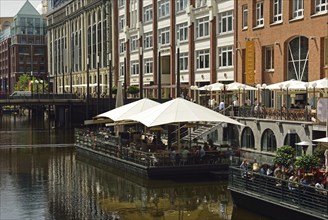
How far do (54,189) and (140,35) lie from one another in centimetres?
5659

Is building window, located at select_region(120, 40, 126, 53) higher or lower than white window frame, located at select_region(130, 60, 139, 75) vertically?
higher

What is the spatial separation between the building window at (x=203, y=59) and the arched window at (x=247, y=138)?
1880cm

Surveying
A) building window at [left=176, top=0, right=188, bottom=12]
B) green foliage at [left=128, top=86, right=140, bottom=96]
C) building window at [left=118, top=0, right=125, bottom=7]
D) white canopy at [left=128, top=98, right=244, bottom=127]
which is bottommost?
white canopy at [left=128, top=98, right=244, bottom=127]

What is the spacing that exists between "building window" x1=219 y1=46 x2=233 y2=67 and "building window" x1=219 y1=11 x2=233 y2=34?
6.16 ft

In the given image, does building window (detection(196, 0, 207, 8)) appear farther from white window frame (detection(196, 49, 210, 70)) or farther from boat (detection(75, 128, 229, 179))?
boat (detection(75, 128, 229, 179))

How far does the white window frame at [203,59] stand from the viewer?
68000mm

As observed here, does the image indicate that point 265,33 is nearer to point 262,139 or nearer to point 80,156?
point 262,139

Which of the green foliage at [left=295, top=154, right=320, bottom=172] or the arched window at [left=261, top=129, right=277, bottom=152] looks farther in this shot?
the arched window at [left=261, top=129, right=277, bottom=152]

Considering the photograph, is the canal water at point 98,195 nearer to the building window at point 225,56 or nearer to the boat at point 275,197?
the boat at point 275,197

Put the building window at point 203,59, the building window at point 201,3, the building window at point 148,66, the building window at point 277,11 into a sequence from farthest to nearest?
the building window at point 148,66 → the building window at point 201,3 → the building window at point 203,59 → the building window at point 277,11

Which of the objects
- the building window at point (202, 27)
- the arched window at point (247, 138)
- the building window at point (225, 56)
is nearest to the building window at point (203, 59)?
the building window at point (202, 27)

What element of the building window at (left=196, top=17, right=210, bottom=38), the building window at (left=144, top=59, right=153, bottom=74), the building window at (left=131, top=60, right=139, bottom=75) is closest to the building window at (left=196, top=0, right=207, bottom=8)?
the building window at (left=196, top=17, right=210, bottom=38)

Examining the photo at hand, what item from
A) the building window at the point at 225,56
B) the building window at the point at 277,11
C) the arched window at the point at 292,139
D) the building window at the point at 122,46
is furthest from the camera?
the building window at the point at 122,46

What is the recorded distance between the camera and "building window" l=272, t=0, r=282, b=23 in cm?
5275
